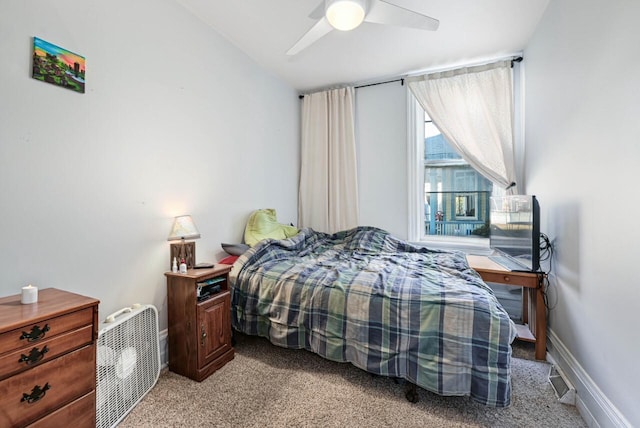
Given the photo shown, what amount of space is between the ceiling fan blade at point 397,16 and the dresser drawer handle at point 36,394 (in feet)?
7.82

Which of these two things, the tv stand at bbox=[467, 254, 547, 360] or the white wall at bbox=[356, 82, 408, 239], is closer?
the tv stand at bbox=[467, 254, 547, 360]

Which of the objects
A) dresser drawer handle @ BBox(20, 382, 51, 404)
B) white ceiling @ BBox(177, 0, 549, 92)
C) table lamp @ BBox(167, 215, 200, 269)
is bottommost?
dresser drawer handle @ BBox(20, 382, 51, 404)

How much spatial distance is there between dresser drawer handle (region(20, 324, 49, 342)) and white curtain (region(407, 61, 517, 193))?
3.44 metres

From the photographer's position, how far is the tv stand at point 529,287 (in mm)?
2012

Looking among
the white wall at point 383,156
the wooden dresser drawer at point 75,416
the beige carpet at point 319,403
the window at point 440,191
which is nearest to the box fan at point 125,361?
the beige carpet at point 319,403

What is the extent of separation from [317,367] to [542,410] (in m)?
1.32

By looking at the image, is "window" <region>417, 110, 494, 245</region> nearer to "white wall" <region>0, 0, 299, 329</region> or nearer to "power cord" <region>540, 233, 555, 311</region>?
"power cord" <region>540, 233, 555, 311</region>

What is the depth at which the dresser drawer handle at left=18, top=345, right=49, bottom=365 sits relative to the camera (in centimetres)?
96

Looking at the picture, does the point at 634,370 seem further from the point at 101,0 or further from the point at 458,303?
the point at 101,0

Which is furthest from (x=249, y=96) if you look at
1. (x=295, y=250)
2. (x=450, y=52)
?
(x=450, y=52)

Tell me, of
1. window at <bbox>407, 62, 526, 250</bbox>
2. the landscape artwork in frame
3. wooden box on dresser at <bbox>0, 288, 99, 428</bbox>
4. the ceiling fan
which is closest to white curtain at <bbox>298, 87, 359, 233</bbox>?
window at <bbox>407, 62, 526, 250</bbox>

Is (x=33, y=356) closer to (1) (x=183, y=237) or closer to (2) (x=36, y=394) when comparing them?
(2) (x=36, y=394)

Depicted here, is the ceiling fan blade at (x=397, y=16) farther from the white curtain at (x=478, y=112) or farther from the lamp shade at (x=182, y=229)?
the lamp shade at (x=182, y=229)

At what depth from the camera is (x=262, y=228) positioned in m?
2.73
